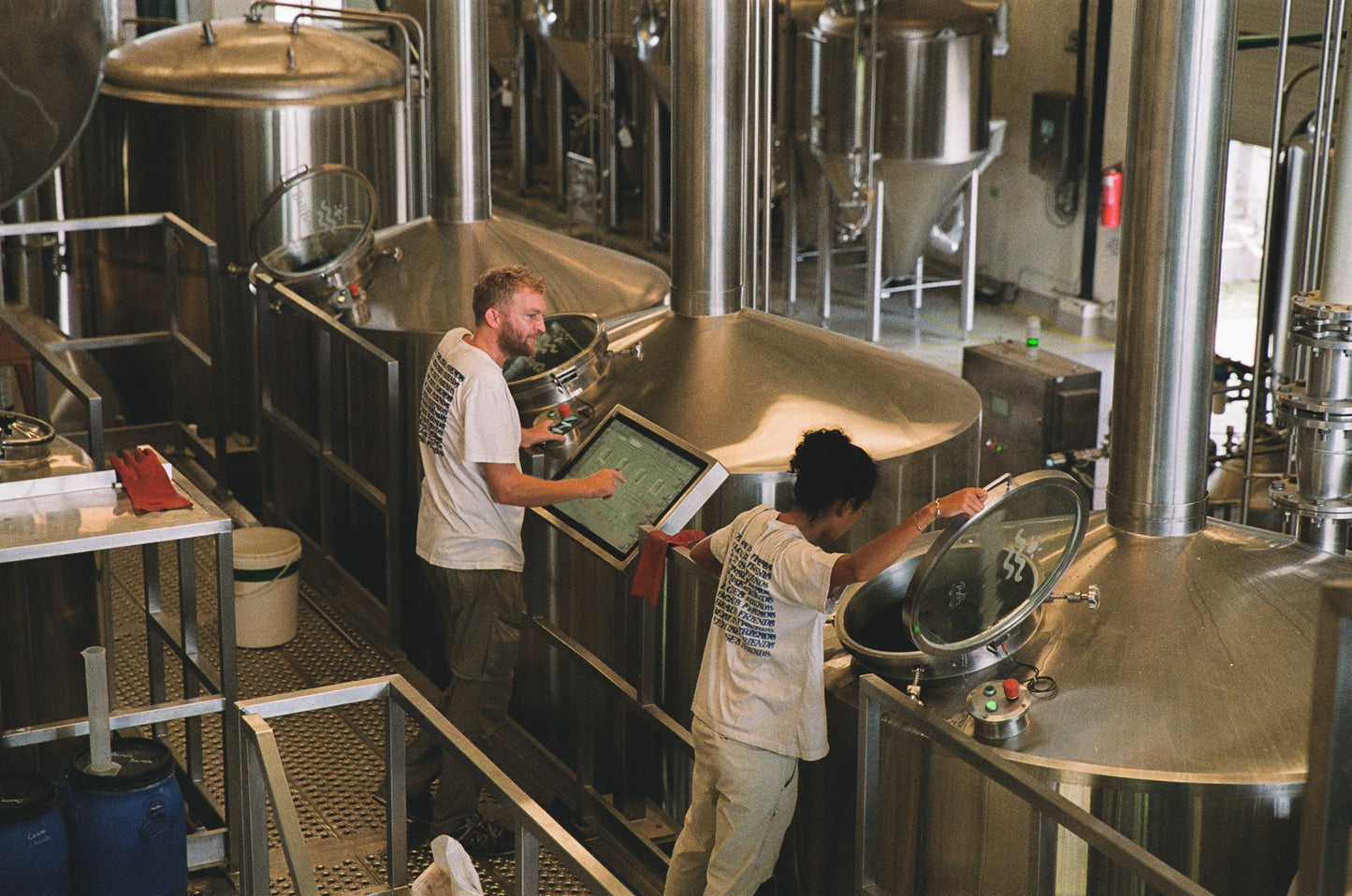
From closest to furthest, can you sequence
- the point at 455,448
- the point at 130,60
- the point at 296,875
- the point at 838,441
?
the point at 296,875
the point at 838,441
the point at 455,448
the point at 130,60

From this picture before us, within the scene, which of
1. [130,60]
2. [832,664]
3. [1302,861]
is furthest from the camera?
[130,60]

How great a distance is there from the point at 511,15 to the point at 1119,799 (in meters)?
11.2

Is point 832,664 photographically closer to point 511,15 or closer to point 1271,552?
point 1271,552

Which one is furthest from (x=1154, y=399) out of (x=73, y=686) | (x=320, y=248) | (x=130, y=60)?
(x=130, y=60)

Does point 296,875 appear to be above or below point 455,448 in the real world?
below

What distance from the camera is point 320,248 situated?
20.7ft

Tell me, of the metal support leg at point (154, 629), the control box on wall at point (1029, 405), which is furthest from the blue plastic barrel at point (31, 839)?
the control box on wall at point (1029, 405)

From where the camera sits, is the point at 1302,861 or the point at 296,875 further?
the point at 296,875

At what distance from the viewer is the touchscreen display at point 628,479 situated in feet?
12.8

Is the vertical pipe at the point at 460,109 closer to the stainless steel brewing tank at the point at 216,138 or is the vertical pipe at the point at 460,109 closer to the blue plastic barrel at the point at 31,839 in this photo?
the stainless steel brewing tank at the point at 216,138

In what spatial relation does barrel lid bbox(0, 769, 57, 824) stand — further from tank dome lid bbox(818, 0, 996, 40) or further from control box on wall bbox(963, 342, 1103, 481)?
tank dome lid bbox(818, 0, 996, 40)

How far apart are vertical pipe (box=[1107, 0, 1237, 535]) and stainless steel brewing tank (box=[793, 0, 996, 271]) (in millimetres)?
6397

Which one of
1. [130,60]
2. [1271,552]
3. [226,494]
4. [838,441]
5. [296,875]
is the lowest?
[226,494]

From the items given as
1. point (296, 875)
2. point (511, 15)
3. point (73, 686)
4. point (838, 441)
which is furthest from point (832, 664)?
point (511, 15)
